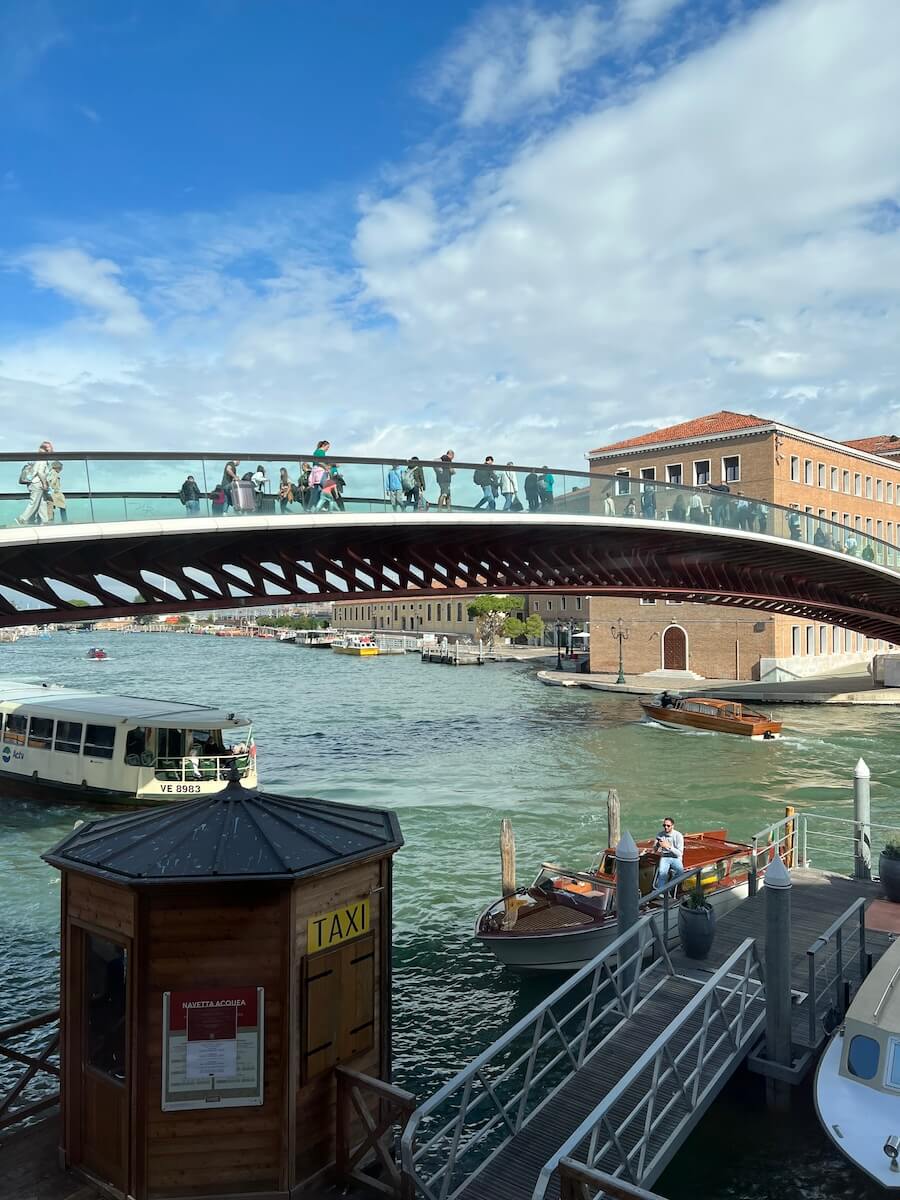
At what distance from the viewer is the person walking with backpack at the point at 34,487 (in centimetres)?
1270

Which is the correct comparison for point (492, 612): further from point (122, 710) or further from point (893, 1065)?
point (893, 1065)

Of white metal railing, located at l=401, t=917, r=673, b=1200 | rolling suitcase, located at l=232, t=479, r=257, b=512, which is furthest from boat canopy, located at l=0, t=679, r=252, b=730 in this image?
white metal railing, located at l=401, t=917, r=673, b=1200

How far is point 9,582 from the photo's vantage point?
1435 cm

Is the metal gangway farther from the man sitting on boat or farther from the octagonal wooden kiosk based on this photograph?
the man sitting on boat

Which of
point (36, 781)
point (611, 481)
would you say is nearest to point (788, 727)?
point (611, 481)

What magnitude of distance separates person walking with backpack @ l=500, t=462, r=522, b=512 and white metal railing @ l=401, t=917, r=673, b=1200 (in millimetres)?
10447

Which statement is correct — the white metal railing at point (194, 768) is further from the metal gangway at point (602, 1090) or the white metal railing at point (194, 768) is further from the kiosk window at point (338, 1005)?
the kiosk window at point (338, 1005)

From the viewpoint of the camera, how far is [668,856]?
12.0 meters

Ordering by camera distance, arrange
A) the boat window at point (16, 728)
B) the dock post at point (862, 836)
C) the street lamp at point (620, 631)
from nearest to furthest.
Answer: the dock post at point (862, 836) → the boat window at point (16, 728) → the street lamp at point (620, 631)

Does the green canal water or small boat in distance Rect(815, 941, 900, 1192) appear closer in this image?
small boat in distance Rect(815, 941, 900, 1192)

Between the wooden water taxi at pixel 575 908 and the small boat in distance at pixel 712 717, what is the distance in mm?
17030

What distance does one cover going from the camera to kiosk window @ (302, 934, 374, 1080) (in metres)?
5.80

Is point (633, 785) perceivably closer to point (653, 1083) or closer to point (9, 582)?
point (9, 582)

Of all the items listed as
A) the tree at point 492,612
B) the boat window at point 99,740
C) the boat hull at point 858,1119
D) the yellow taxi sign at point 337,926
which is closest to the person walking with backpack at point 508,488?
the boat window at point 99,740
